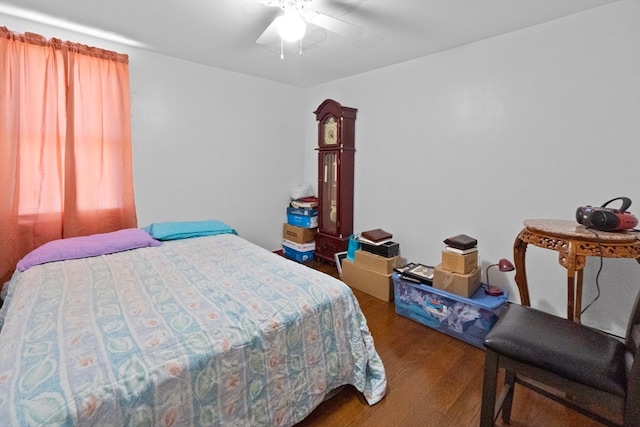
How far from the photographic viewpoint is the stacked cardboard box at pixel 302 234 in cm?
358

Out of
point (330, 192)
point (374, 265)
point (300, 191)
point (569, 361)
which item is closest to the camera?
point (569, 361)

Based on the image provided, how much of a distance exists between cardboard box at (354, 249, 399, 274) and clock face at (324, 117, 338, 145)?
1264 mm

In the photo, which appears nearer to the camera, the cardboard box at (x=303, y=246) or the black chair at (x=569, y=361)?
the black chair at (x=569, y=361)

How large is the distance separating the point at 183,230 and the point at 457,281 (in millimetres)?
2249

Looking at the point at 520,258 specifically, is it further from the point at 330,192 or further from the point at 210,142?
the point at 210,142

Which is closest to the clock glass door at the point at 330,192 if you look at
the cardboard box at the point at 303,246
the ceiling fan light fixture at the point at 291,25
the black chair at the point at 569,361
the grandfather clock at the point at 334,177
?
the grandfather clock at the point at 334,177

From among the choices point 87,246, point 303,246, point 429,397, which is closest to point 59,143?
point 87,246

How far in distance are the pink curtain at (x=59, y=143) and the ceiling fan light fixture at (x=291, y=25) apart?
1740 mm

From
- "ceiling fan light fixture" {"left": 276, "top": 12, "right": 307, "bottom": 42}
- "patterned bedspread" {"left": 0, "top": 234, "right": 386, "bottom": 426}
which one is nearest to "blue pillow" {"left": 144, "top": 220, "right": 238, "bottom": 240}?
"patterned bedspread" {"left": 0, "top": 234, "right": 386, "bottom": 426}

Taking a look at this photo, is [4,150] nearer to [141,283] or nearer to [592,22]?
[141,283]

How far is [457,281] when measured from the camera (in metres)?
2.08

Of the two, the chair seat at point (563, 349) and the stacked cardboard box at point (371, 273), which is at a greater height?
the chair seat at point (563, 349)

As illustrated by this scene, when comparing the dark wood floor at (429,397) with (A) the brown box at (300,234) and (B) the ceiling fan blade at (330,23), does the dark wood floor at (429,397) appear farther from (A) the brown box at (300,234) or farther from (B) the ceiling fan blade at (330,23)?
(B) the ceiling fan blade at (330,23)

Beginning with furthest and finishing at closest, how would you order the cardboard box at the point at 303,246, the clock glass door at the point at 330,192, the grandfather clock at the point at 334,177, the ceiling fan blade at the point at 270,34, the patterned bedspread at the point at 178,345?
1. the cardboard box at the point at 303,246
2. the clock glass door at the point at 330,192
3. the grandfather clock at the point at 334,177
4. the ceiling fan blade at the point at 270,34
5. the patterned bedspread at the point at 178,345
